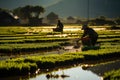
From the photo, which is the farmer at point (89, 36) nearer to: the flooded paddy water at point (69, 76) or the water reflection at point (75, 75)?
the water reflection at point (75, 75)

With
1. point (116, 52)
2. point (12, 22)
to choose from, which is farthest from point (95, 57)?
point (12, 22)

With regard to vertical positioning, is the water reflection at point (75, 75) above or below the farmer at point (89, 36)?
below

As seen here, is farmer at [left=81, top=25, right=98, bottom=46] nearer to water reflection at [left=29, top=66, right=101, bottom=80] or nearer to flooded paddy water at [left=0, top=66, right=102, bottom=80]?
water reflection at [left=29, top=66, right=101, bottom=80]

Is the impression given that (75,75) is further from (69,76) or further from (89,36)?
(89,36)

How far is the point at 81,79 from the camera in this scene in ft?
56.6

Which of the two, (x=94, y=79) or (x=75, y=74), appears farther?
(x=75, y=74)

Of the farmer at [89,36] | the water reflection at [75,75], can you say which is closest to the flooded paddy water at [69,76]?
the water reflection at [75,75]

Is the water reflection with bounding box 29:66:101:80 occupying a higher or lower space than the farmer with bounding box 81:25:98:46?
lower

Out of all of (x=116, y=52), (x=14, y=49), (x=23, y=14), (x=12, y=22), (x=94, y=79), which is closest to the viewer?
(x=94, y=79)

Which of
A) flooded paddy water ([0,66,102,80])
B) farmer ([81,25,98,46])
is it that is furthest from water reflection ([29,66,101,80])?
farmer ([81,25,98,46])

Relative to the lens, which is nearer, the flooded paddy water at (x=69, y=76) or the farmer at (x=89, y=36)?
the flooded paddy water at (x=69, y=76)

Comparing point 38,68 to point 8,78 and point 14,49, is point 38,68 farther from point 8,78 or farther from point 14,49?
point 14,49

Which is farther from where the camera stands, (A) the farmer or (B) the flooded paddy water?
(A) the farmer

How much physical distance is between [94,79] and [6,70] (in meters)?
4.65
